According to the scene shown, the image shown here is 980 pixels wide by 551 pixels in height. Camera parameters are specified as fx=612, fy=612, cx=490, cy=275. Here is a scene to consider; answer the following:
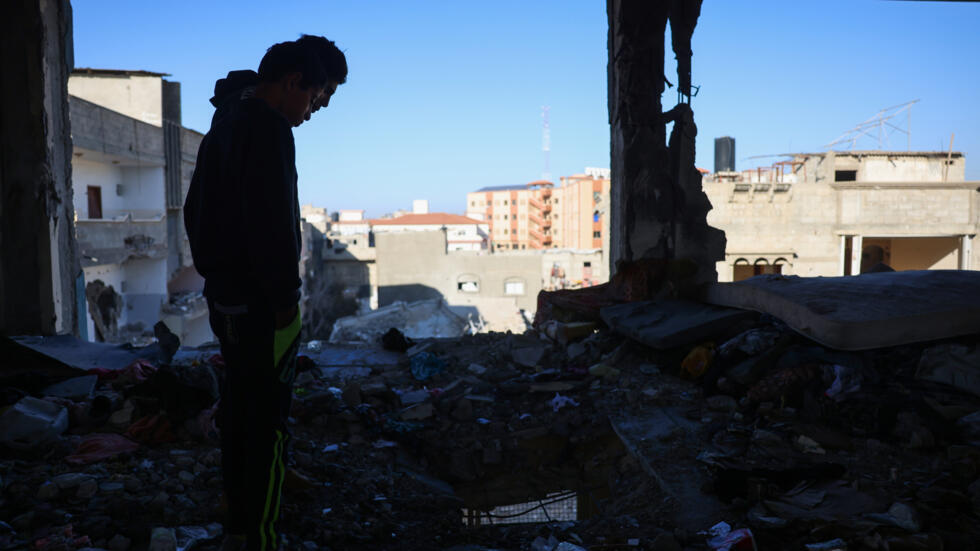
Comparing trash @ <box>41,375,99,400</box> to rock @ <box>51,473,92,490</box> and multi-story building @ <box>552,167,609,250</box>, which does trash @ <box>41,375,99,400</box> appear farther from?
multi-story building @ <box>552,167,609,250</box>

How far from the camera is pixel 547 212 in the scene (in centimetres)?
6072

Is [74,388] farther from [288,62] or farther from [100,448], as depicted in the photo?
[288,62]

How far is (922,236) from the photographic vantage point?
858 inches

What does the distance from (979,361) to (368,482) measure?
3.23m

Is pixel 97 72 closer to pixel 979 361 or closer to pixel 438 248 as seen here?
pixel 438 248

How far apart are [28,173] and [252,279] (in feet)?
12.1

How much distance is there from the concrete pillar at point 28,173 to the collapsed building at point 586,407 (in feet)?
0.05

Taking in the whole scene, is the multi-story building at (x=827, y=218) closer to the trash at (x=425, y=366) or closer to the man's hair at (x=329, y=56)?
the trash at (x=425, y=366)

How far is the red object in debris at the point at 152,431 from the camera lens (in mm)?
3008

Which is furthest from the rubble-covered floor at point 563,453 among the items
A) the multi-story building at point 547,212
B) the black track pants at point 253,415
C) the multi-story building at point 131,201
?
the multi-story building at point 547,212

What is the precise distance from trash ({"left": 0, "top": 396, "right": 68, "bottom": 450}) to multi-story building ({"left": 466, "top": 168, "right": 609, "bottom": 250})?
1469 inches

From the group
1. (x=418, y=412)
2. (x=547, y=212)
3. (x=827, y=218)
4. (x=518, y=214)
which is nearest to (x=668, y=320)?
(x=418, y=412)

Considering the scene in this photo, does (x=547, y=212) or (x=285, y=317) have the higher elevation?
(x=547, y=212)

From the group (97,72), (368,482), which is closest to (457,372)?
(368,482)
